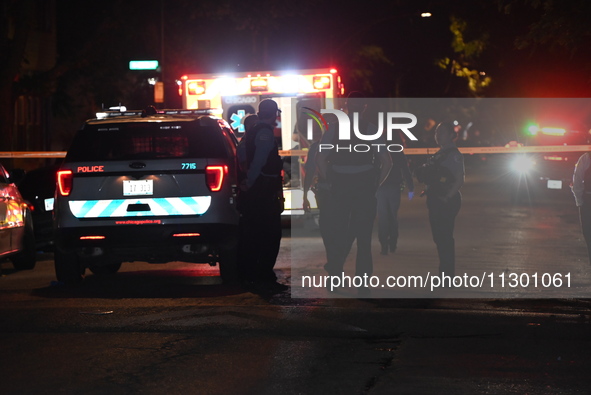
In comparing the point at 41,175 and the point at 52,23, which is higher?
the point at 52,23

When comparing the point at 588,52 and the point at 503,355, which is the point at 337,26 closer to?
the point at 588,52

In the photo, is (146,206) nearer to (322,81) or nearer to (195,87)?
(322,81)

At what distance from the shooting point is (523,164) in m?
23.5

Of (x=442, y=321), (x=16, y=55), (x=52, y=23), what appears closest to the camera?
(x=442, y=321)

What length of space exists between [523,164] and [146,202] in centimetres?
1464

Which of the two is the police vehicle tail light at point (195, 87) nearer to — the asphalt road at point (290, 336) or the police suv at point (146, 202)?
the asphalt road at point (290, 336)

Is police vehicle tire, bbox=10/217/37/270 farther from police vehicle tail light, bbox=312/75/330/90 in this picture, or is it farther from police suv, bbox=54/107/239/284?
police vehicle tail light, bbox=312/75/330/90

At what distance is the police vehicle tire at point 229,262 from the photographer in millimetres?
10805

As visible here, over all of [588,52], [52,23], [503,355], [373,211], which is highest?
[52,23]

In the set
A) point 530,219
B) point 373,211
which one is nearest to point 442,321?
→ point 373,211

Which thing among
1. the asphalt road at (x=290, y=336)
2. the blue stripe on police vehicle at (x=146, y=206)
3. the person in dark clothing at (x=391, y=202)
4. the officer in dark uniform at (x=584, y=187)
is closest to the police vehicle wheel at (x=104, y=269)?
the asphalt road at (x=290, y=336)

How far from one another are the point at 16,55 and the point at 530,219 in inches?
468

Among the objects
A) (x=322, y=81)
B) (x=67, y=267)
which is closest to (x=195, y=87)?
(x=322, y=81)

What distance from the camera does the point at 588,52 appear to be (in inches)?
846
